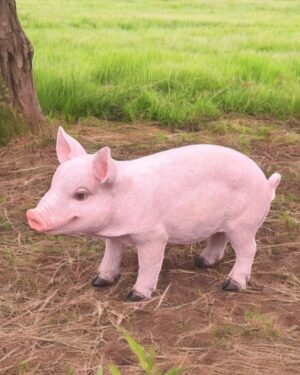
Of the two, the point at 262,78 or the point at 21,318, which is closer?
the point at 21,318

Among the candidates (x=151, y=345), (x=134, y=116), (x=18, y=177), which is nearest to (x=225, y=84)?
(x=134, y=116)

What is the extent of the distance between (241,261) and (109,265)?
51 cm

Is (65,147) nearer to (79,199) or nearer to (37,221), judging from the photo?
(79,199)

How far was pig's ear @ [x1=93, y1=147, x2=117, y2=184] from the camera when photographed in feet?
8.23

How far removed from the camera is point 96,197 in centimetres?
256

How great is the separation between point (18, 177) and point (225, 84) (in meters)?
2.15

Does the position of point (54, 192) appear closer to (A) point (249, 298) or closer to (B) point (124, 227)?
(B) point (124, 227)

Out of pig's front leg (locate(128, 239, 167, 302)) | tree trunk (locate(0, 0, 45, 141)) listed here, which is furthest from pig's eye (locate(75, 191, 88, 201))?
tree trunk (locate(0, 0, 45, 141))

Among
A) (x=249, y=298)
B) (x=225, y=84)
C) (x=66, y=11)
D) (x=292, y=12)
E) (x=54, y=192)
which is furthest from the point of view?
(x=292, y=12)

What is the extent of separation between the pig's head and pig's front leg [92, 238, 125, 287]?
26 cm

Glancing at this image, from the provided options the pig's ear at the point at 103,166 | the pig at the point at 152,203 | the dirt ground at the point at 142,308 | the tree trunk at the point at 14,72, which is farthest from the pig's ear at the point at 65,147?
the tree trunk at the point at 14,72

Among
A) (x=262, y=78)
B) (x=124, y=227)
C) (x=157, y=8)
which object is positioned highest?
(x=124, y=227)

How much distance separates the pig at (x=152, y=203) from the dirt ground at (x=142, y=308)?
12cm

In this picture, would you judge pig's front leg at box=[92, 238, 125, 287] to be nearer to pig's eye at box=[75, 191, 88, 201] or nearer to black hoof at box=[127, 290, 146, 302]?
black hoof at box=[127, 290, 146, 302]
